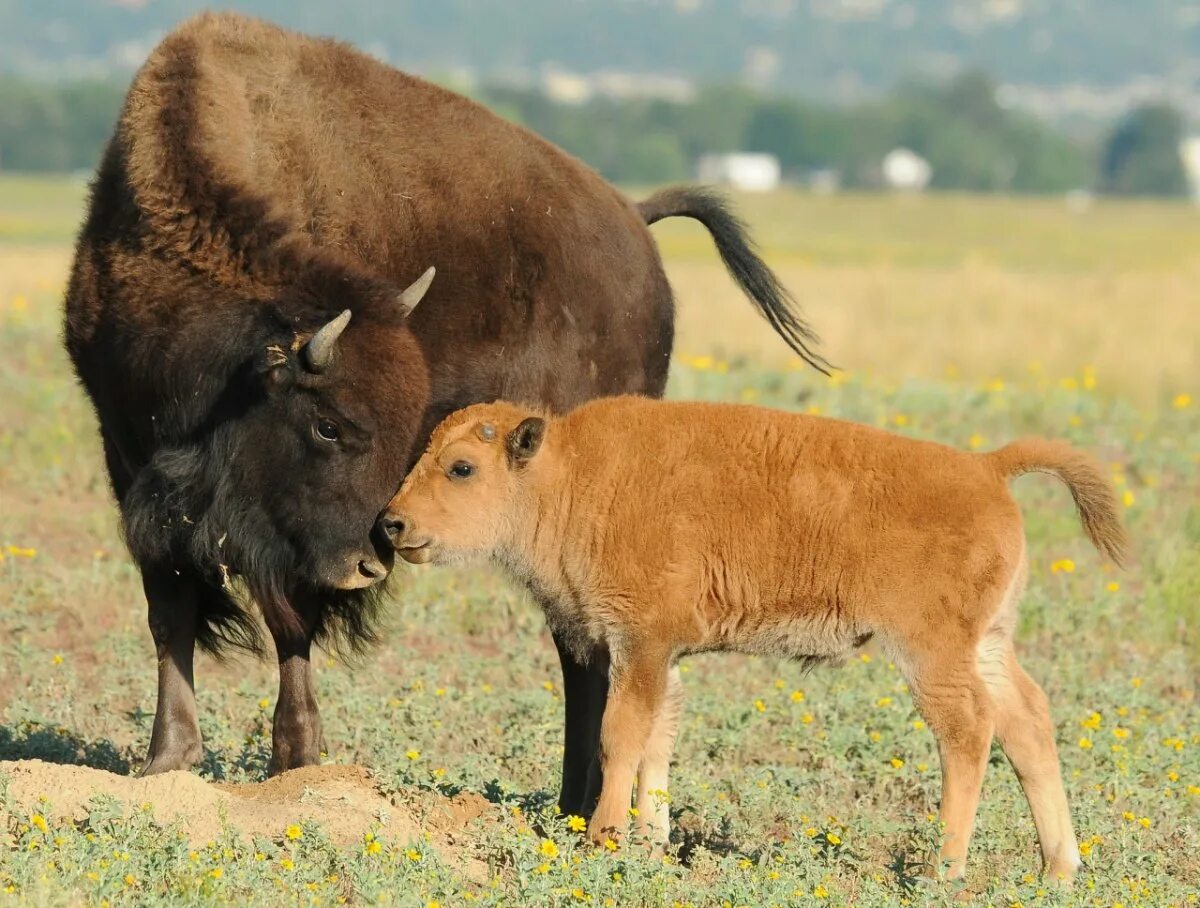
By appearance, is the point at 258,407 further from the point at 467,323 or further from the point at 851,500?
the point at 851,500

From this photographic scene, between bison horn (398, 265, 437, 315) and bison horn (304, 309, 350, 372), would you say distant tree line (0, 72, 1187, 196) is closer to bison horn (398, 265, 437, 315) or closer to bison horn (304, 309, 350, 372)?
bison horn (398, 265, 437, 315)

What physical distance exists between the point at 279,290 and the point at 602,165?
10500 centimetres

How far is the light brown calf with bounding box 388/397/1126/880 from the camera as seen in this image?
5840mm

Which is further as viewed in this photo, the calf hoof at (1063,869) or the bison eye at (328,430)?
the bison eye at (328,430)

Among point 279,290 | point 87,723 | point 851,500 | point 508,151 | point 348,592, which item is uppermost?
point 508,151

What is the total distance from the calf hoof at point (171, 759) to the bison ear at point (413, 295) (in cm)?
186

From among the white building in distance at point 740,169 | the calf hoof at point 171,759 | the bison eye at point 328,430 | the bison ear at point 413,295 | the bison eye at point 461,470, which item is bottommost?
the calf hoof at point 171,759

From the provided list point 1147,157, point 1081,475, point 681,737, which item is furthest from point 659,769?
point 1147,157

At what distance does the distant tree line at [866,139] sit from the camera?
119 meters

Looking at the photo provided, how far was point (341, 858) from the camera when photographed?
5406 mm

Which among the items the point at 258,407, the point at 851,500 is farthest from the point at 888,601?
the point at 258,407

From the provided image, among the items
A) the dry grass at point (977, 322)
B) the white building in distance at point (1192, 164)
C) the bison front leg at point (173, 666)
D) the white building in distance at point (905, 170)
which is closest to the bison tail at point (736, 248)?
the dry grass at point (977, 322)

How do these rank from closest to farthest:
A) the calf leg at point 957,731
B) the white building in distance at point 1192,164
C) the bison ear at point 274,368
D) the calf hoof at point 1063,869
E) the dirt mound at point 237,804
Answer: the dirt mound at point 237,804 < the calf leg at point 957,731 < the calf hoof at point 1063,869 < the bison ear at point 274,368 < the white building in distance at point 1192,164

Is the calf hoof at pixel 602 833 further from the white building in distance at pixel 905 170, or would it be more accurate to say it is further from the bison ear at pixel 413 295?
the white building in distance at pixel 905 170
